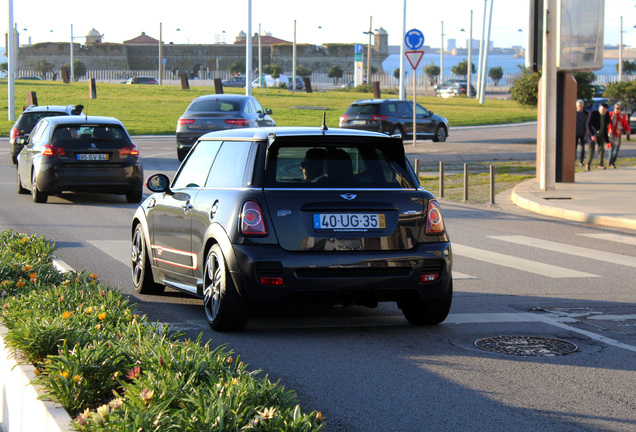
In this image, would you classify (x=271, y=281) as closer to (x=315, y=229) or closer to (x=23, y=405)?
(x=315, y=229)

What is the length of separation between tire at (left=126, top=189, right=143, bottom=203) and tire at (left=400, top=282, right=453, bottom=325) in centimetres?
1046

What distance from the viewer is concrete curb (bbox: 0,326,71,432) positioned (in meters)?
4.13

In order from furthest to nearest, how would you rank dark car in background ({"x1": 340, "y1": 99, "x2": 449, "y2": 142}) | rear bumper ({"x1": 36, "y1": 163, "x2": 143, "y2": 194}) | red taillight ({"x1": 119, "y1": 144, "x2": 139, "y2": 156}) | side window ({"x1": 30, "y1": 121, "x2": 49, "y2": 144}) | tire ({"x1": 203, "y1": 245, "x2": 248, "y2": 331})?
dark car in background ({"x1": 340, "y1": 99, "x2": 449, "y2": 142})
side window ({"x1": 30, "y1": 121, "x2": 49, "y2": 144})
red taillight ({"x1": 119, "y1": 144, "x2": 139, "y2": 156})
rear bumper ({"x1": 36, "y1": 163, "x2": 143, "y2": 194})
tire ({"x1": 203, "y1": 245, "x2": 248, "y2": 331})

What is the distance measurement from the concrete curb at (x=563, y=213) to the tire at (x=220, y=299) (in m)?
8.93

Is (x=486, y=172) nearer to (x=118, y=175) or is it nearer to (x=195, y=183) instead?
(x=118, y=175)

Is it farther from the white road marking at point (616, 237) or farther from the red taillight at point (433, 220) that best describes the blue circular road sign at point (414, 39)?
the red taillight at point (433, 220)

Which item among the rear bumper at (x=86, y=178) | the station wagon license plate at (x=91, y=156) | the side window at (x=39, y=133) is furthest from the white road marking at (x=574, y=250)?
the side window at (x=39, y=133)

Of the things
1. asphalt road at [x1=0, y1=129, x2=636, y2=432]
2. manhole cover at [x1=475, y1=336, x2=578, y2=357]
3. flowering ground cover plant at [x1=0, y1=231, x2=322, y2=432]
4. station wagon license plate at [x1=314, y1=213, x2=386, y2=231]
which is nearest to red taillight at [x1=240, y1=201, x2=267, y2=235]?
station wagon license plate at [x1=314, y1=213, x2=386, y2=231]

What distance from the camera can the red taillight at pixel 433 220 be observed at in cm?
701

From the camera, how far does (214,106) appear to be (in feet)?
84.8

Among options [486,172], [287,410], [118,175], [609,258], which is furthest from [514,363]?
[486,172]

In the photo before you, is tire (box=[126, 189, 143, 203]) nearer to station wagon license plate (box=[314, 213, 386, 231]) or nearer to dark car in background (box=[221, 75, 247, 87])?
station wagon license plate (box=[314, 213, 386, 231])

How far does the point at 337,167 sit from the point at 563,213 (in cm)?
962

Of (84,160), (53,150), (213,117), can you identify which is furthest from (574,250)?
(213,117)
